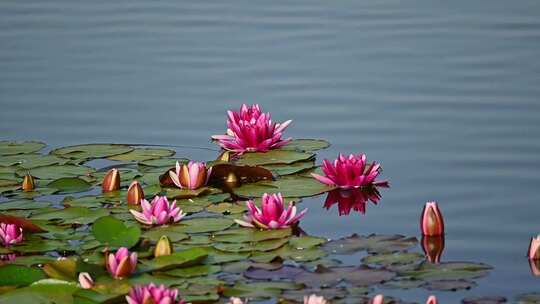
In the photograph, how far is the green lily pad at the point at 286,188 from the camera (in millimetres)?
4465

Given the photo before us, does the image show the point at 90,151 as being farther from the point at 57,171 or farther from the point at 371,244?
the point at 371,244

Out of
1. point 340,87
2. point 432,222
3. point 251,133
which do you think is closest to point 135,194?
point 251,133

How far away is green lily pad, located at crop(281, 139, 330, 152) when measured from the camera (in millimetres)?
4969

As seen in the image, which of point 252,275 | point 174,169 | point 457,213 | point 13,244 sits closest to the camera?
point 252,275

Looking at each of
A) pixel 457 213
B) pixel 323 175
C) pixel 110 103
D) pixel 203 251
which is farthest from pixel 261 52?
pixel 203 251

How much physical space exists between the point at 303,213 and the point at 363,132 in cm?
131

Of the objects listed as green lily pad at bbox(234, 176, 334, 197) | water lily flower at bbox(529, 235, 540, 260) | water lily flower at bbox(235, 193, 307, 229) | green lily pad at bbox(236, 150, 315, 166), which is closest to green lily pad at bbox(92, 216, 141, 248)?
water lily flower at bbox(235, 193, 307, 229)

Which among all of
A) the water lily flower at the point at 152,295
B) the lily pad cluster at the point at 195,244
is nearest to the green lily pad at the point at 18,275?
the lily pad cluster at the point at 195,244

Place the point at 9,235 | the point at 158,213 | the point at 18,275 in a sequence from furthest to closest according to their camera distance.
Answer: the point at 158,213
the point at 9,235
the point at 18,275

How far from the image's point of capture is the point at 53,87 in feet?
20.5

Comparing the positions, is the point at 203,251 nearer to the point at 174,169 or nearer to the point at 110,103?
the point at 174,169

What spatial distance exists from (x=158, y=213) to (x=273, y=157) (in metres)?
0.87

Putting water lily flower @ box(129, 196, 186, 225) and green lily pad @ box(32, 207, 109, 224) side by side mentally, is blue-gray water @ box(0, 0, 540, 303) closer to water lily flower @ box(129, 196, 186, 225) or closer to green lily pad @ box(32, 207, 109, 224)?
water lily flower @ box(129, 196, 186, 225)

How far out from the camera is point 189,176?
14.7ft
